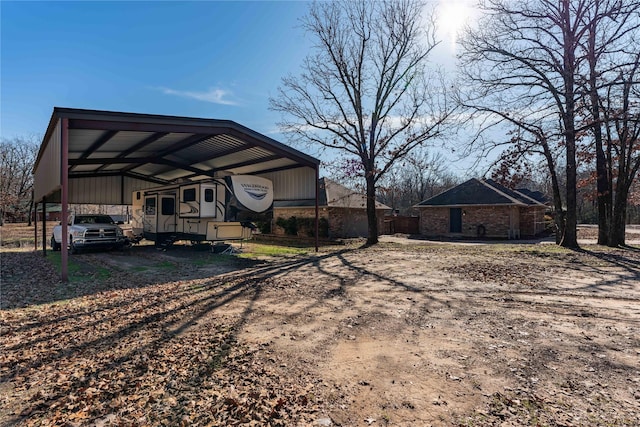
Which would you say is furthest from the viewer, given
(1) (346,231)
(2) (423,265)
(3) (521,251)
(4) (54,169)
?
(1) (346,231)

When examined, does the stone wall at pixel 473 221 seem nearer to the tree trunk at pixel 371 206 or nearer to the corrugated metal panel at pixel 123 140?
the tree trunk at pixel 371 206

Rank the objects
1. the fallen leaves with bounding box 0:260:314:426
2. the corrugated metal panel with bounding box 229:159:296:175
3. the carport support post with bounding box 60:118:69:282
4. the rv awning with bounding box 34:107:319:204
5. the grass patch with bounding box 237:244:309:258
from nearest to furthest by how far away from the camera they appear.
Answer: the fallen leaves with bounding box 0:260:314:426 < the carport support post with bounding box 60:118:69:282 < the rv awning with bounding box 34:107:319:204 < the grass patch with bounding box 237:244:309:258 < the corrugated metal panel with bounding box 229:159:296:175

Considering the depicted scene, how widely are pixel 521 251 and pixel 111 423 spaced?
13.7 metres

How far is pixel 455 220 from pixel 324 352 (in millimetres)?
23469

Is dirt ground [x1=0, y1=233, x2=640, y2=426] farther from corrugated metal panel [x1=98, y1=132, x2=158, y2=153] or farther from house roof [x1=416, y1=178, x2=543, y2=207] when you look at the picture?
house roof [x1=416, y1=178, x2=543, y2=207]

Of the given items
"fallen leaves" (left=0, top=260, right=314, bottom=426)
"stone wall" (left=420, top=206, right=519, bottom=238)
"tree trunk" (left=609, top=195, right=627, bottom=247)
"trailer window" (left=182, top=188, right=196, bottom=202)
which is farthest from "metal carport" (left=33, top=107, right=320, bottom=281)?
"stone wall" (left=420, top=206, right=519, bottom=238)

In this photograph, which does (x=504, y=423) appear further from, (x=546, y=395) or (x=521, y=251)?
(x=521, y=251)

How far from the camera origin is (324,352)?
4.01m

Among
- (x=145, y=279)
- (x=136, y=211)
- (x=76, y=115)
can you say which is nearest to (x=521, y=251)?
(x=145, y=279)

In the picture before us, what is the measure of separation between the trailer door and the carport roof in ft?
6.18

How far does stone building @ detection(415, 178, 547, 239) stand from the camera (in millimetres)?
23141

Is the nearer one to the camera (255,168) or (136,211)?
(255,168)

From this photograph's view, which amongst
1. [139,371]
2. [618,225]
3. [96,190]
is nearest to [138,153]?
[96,190]

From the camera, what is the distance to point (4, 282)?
8.09 metres
